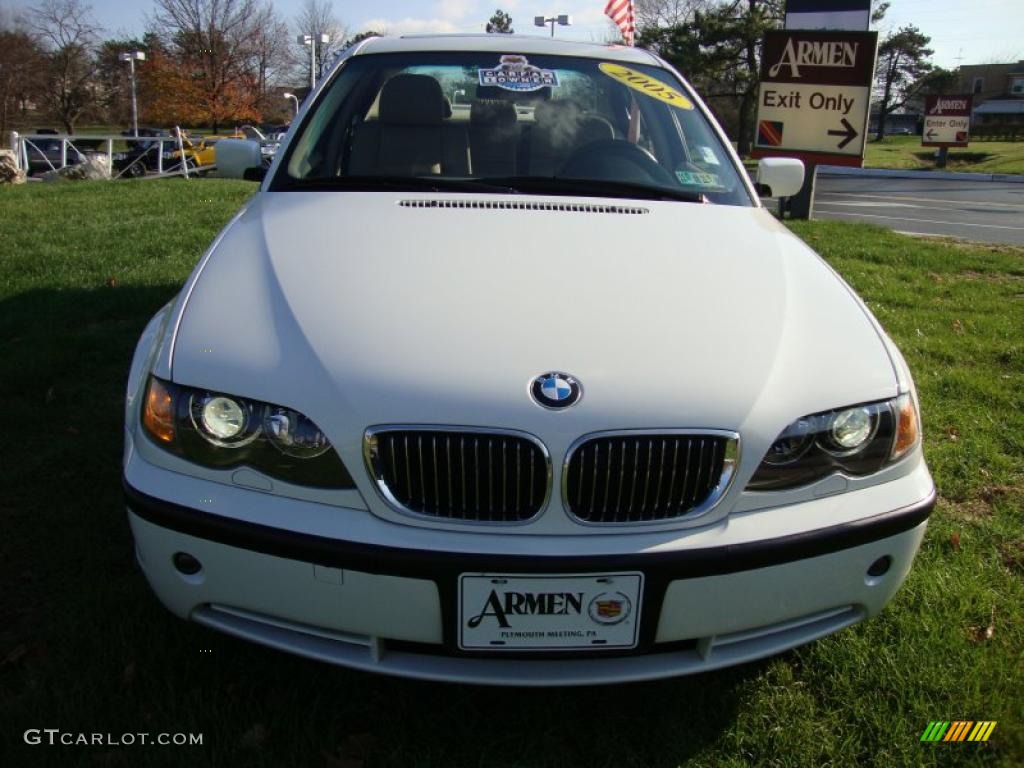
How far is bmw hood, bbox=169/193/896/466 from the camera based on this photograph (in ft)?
5.77

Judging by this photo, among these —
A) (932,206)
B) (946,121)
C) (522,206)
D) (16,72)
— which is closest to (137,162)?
(16,72)

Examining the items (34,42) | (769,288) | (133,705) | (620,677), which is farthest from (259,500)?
(34,42)

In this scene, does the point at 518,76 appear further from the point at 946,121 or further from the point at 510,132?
the point at 946,121

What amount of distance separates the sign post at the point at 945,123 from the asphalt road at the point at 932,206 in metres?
10.9

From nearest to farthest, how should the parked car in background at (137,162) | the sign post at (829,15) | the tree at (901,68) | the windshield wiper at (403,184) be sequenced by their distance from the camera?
the windshield wiper at (403,184)
the sign post at (829,15)
the parked car in background at (137,162)
the tree at (901,68)

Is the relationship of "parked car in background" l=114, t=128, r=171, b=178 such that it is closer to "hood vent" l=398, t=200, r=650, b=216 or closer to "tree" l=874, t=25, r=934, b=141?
"hood vent" l=398, t=200, r=650, b=216

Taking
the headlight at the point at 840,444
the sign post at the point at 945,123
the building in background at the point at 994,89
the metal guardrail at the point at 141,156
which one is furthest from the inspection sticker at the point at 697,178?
the building in background at the point at 994,89

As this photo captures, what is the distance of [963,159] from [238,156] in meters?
41.6

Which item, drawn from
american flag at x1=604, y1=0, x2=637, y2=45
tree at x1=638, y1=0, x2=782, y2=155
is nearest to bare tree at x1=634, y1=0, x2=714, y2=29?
tree at x1=638, y1=0, x2=782, y2=155

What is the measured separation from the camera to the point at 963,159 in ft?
124

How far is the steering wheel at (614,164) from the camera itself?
119 inches

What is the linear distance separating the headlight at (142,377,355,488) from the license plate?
37cm

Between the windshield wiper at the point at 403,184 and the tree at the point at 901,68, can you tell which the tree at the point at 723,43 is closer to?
the tree at the point at 901,68

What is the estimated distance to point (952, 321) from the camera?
18.7 ft
